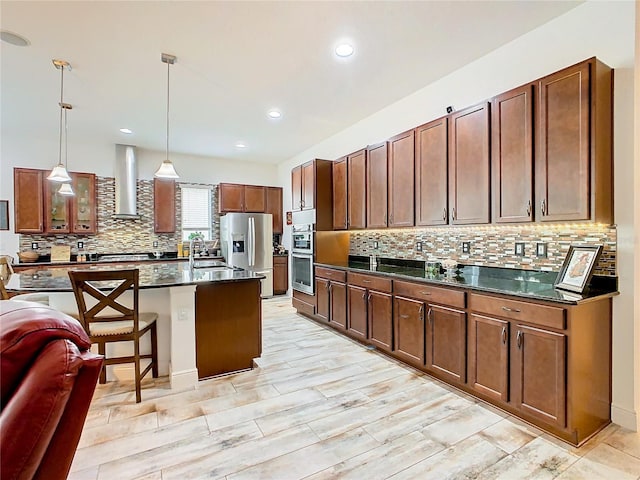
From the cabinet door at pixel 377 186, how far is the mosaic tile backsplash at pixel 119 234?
4.29 metres

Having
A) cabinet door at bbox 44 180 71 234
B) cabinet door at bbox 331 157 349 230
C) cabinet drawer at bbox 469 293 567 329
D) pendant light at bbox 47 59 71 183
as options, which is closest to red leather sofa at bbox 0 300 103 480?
cabinet drawer at bbox 469 293 567 329

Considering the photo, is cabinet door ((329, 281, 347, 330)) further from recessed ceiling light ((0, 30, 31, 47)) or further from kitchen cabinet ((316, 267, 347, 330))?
recessed ceiling light ((0, 30, 31, 47))

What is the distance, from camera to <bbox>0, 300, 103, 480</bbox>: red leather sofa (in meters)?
0.70

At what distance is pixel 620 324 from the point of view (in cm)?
221

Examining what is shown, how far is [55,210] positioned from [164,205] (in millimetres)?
1685

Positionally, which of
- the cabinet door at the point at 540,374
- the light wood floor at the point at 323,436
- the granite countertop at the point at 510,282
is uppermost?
the granite countertop at the point at 510,282

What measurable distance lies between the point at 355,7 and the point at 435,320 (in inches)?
102

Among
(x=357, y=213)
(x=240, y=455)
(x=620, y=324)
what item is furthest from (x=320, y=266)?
(x=620, y=324)

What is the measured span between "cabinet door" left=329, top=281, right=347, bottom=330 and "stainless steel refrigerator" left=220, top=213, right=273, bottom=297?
255 cm

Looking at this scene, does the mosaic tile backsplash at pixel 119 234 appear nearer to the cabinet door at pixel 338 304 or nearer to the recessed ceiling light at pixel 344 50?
the cabinet door at pixel 338 304

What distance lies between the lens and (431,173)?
3279 millimetres

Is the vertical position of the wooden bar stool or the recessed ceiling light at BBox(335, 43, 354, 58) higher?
the recessed ceiling light at BBox(335, 43, 354, 58)

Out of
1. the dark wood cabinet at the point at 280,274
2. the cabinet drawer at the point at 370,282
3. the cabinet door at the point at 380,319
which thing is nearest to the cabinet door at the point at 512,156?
the cabinet drawer at the point at 370,282

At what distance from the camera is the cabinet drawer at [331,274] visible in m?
4.21
